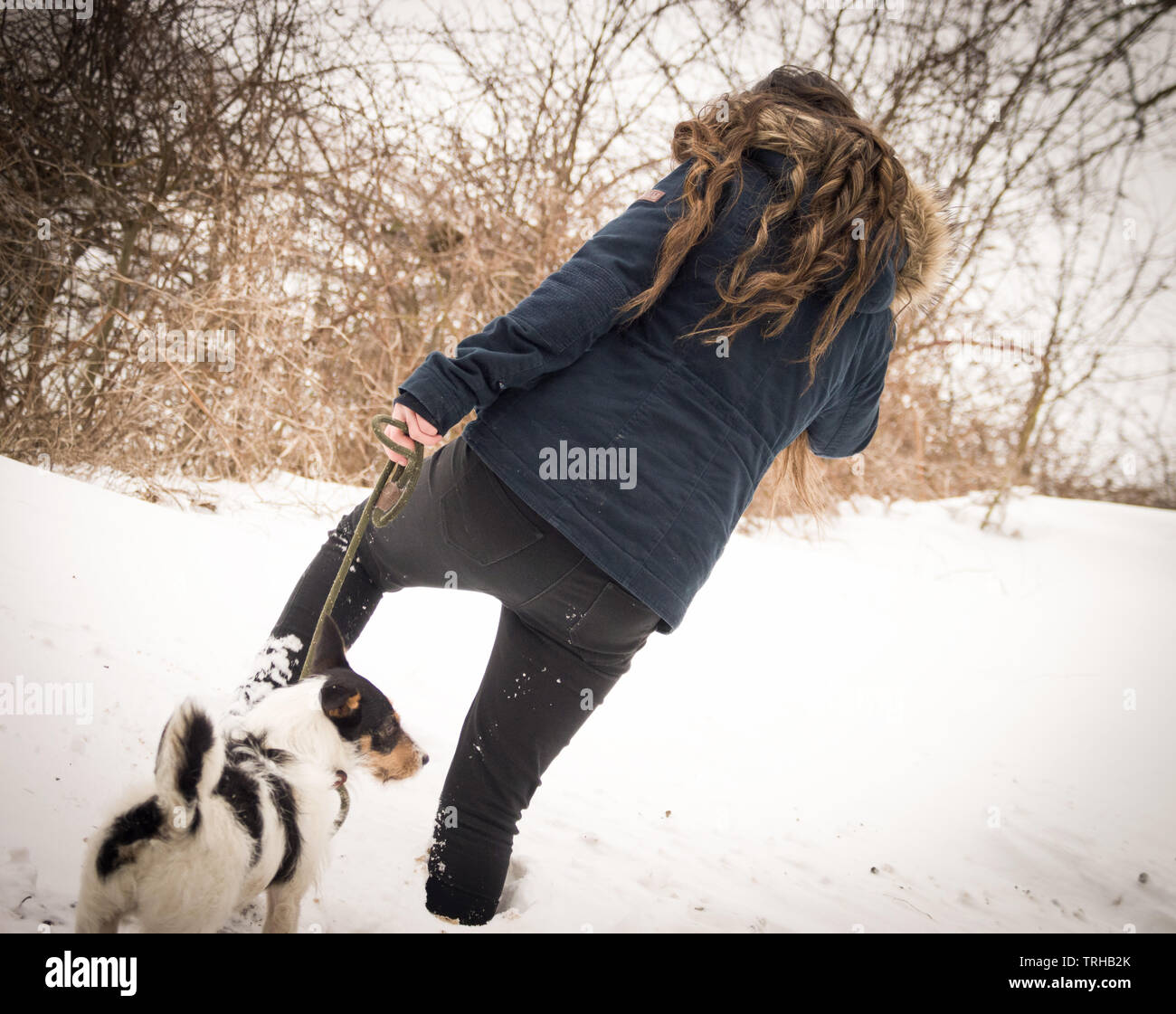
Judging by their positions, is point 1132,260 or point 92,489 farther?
point 1132,260

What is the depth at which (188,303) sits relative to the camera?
3994 mm

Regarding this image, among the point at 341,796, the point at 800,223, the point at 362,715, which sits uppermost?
the point at 800,223

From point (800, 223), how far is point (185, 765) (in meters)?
1.52

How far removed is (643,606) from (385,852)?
1.09 m

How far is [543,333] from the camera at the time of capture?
1.18m

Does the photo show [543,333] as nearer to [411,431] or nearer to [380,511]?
[411,431]

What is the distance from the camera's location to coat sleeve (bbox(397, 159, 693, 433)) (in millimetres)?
1167

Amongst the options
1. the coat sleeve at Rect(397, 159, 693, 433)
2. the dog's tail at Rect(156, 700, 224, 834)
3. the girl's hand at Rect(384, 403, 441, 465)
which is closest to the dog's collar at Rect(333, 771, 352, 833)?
the dog's tail at Rect(156, 700, 224, 834)

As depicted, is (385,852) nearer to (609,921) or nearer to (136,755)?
(609,921)

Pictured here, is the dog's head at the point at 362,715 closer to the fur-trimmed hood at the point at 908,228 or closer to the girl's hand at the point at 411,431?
the girl's hand at the point at 411,431

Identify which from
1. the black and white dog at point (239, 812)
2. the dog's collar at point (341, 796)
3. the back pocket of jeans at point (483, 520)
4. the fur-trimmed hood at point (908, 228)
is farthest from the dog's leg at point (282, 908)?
the fur-trimmed hood at point (908, 228)

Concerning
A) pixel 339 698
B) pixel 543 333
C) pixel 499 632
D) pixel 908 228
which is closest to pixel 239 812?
pixel 339 698

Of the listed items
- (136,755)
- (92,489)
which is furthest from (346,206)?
(136,755)

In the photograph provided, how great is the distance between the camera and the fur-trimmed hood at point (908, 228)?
A: 1303 mm
